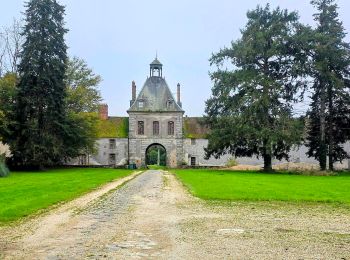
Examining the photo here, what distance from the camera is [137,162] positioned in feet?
187

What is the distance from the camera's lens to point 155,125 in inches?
2283

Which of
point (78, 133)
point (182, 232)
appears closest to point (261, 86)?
point (78, 133)

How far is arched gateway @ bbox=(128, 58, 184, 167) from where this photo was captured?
57.6 m

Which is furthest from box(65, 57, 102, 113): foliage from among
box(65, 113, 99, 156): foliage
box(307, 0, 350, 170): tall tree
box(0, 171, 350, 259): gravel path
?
box(0, 171, 350, 259): gravel path

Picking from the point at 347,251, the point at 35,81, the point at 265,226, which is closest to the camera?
the point at 347,251

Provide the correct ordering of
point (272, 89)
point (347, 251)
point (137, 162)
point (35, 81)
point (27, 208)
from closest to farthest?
point (347, 251) < point (27, 208) < point (272, 89) < point (35, 81) < point (137, 162)

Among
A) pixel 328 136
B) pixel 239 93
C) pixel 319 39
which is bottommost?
pixel 328 136

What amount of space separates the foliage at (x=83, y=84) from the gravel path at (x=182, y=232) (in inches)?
1393

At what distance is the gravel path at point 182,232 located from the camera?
7105mm

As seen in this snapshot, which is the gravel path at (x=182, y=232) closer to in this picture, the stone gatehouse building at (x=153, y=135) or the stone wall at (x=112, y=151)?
the stone gatehouse building at (x=153, y=135)

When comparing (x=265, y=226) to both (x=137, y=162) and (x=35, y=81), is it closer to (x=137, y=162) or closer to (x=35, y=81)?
(x=35, y=81)

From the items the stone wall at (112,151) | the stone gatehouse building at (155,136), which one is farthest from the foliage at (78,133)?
the stone wall at (112,151)

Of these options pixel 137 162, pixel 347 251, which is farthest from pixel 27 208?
pixel 137 162

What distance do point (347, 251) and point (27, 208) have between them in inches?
336
